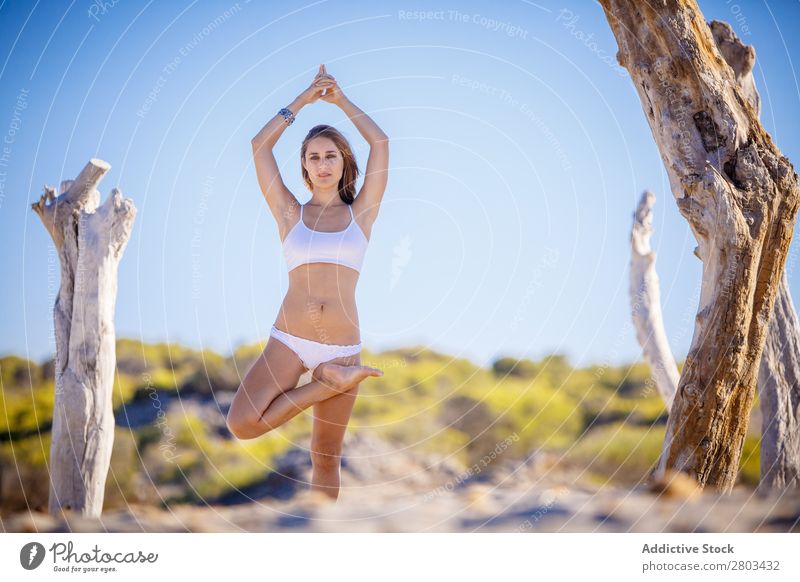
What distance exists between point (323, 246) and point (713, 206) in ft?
8.66

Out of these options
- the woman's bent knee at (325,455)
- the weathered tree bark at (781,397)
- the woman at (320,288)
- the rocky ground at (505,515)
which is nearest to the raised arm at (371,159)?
the woman at (320,288)

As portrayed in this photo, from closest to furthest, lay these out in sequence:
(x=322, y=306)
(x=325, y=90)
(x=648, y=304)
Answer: (x=322, y=306), (x=325, y=90), (x=648, y=304)

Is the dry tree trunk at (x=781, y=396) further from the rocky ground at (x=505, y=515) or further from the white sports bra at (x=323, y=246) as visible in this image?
the white sports bra at (x=323, y=246)

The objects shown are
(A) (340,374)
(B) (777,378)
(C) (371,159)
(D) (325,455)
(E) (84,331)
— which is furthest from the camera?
(E) (84,331)

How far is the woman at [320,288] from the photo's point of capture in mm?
5414

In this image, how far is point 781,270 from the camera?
5.44 metres

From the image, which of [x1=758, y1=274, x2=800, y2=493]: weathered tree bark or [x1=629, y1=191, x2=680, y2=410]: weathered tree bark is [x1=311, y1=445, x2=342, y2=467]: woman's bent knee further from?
[x1=629, y1=191, x2=680, y2=410]: weathered tree bark

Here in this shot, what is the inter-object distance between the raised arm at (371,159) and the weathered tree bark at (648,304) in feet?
12.9

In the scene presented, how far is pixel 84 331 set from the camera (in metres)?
6.43

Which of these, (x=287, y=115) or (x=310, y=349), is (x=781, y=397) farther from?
(x=287, y=115)

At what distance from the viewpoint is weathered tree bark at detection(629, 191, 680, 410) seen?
8.70m

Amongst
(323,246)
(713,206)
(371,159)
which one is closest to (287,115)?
(371,159)
